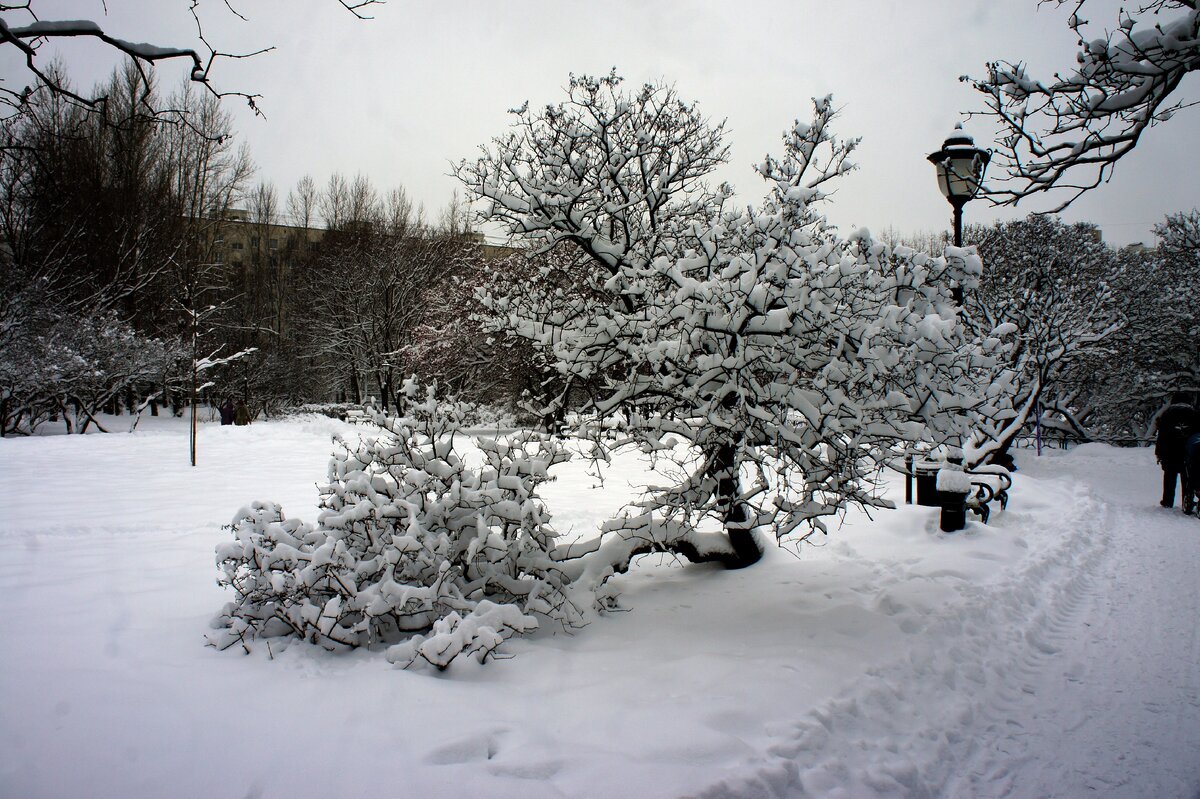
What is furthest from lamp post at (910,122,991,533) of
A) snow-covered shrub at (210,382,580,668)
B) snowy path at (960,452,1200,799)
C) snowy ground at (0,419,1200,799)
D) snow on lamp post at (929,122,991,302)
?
snow-covered shrub at (210,382,580,668)

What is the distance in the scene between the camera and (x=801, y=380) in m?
4.83

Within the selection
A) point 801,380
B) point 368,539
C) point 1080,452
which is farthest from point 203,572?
point 1080,452

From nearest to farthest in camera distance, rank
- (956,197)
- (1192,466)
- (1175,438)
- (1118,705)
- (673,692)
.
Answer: (673,692) → (1118,705) → (956,197) → (1192,466) → (1175,438)

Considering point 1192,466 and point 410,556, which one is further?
point 1192,466

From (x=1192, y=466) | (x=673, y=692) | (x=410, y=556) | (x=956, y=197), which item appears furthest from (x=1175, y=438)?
(x=410, y=556)

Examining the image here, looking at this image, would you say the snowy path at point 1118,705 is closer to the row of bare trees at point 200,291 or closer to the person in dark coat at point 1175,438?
the person in dark coat at point 1175,438

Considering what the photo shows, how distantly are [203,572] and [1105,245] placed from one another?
3271 centimetres

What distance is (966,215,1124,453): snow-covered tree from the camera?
16.2 meters

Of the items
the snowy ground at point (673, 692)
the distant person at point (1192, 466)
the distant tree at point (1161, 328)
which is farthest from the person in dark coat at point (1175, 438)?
the distant tree at point (1161, 328)

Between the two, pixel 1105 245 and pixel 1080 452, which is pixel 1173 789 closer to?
pixel 1080 452

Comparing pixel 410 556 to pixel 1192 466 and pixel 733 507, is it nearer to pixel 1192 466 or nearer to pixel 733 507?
pixel 733 507

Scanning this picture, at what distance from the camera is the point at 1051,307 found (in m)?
17.3

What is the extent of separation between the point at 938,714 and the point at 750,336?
Answer: 2582 mm

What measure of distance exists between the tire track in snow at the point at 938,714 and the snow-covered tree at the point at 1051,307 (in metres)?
7.14
